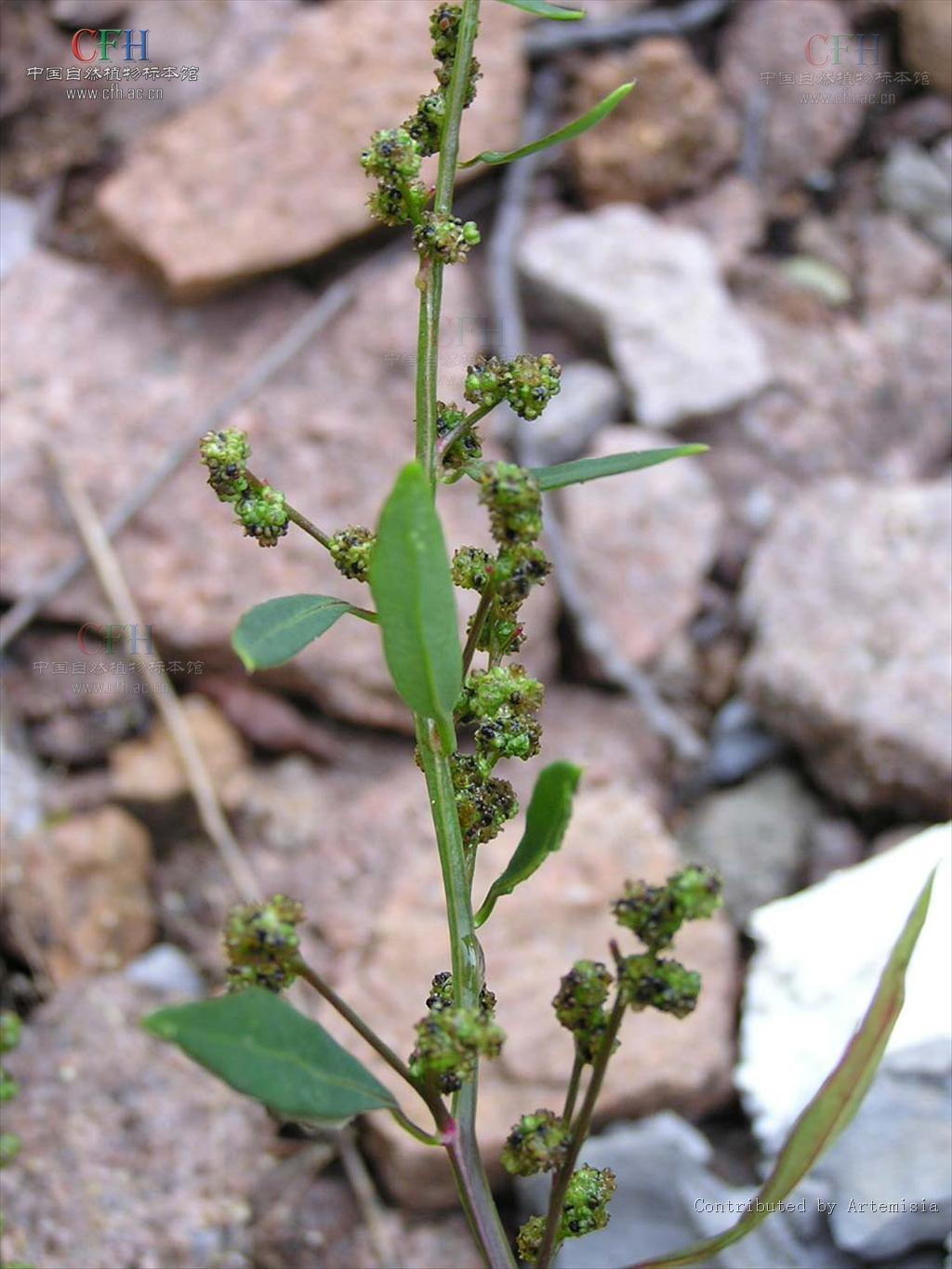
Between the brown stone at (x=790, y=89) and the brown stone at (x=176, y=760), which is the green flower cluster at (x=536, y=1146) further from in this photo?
the brown stone at (x=790, y=89)

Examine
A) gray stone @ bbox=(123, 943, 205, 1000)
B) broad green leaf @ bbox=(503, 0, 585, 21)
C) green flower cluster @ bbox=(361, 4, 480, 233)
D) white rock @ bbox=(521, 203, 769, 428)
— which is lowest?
green flower cluster @ bbox=(361, 4, 480, 233)

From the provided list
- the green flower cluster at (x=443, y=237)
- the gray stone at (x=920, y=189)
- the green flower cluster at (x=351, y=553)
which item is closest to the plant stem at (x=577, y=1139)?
the green flower cluster at (x=351, y=553)

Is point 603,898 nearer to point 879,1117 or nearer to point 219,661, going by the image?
point 879,1117

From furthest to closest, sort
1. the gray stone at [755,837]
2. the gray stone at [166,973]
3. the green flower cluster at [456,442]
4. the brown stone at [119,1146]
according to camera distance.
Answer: the gray stone at [755,837]
the gray stone at [166,973]
the brown stone at [119,1146]
the green flower cluster at [456,442]

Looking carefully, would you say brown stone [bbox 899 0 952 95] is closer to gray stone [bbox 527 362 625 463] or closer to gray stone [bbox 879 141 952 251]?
gray stone [bbox 879 141 952 251]

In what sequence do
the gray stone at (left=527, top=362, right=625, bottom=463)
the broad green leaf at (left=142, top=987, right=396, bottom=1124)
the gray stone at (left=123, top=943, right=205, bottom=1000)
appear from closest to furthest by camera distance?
1. the broad green leaf at (left=142, top=987, right=396, bottom=1124)
2. the gray stone at (left=123, top=943, right=205, bottom=1000)
3. the gray stone at (left=527, top=362, right=625, bottom=463)

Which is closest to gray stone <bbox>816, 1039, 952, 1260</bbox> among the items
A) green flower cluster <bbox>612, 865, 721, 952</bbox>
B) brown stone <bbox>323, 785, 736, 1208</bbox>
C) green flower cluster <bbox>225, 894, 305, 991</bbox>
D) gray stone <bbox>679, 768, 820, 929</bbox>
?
brown stone <bbox>323, 785, 736, 1208</bbox>
